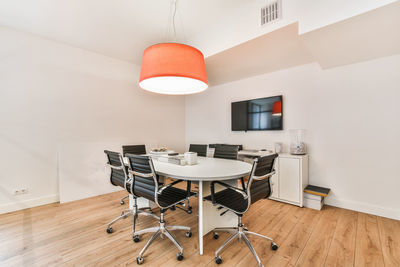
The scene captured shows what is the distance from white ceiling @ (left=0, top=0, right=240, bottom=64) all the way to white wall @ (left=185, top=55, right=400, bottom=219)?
6.14ft

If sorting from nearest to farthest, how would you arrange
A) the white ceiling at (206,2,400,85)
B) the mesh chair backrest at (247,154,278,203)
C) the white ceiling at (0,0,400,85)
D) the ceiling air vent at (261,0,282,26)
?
the mesh chair backrest at (247,154,278,203) → the white ceiling at (206,2,400,85) → the white ceiling at (0,0,400,85) → the ceiling air vent at (261,0,282,26)

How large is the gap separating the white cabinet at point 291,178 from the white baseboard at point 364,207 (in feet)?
1.53

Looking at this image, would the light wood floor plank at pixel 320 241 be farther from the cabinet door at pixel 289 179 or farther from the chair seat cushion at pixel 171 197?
the chair seat cushion at pixel 171 197

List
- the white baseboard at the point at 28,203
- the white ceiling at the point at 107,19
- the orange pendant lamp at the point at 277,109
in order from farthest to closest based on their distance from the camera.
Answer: the orange pendant lamp at the point at 277,109 < the white baseboard at the point at 28,203 < the white ceiling at the point at 107,19

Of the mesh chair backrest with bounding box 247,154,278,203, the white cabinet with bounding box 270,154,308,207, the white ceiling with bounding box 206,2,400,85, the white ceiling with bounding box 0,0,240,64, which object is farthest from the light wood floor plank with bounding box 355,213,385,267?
the white ceiling with bounding box 0,0,240,64

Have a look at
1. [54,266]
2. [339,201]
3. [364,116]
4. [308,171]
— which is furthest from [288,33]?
[54,266]

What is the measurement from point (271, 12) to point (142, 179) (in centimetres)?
267

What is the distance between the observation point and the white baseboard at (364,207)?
242 cm

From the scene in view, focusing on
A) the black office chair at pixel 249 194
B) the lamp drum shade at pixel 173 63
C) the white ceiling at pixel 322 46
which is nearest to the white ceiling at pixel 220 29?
the white ceiling at pixel 322 46

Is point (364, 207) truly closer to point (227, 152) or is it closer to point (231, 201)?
point (227, 152)

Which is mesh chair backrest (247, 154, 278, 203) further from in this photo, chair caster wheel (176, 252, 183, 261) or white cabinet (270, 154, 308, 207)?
white cabinet (270, 154, 308, 207)

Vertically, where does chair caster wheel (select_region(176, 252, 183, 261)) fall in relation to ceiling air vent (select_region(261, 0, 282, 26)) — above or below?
below

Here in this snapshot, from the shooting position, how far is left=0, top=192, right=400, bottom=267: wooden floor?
5.41ft

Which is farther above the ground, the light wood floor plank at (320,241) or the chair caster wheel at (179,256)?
the chair caster wheel at (179,256)
